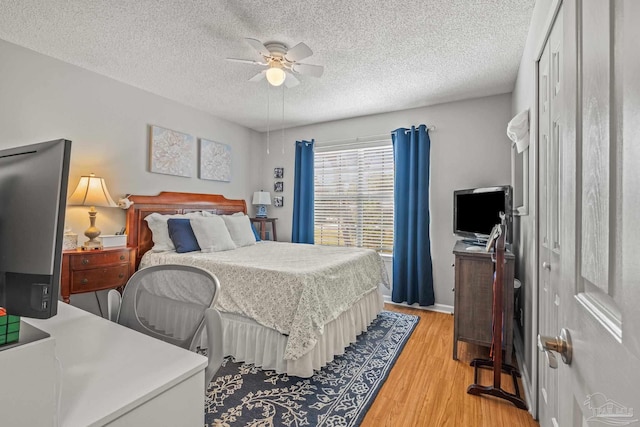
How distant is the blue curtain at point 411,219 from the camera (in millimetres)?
3812

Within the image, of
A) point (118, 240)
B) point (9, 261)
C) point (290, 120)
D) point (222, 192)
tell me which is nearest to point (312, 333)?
point (9, 261)

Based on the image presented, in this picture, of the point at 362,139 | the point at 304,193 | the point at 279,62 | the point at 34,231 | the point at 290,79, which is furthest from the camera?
the point at 304,193

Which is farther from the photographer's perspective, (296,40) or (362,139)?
(362,139)

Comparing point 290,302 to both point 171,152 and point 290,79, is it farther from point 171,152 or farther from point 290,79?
point 171,152

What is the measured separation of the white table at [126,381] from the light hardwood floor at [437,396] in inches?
52.2

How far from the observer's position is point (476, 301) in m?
2.48

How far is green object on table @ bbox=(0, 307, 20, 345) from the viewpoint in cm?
51

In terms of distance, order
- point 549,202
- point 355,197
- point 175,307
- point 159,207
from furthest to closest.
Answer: point 355,197, point 159,207, point 549,202, point 175,307

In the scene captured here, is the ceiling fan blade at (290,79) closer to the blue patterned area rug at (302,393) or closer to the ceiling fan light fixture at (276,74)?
the ceiling fan light fixture at (276,74)

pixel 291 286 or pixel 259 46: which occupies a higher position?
pixel 259 46

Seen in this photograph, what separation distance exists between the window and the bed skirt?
1833 millimetres

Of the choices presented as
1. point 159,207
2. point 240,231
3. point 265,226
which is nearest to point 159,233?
point 159,207

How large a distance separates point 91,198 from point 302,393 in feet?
8.34

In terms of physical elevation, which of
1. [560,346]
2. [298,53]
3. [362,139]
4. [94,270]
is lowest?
[94,270]
